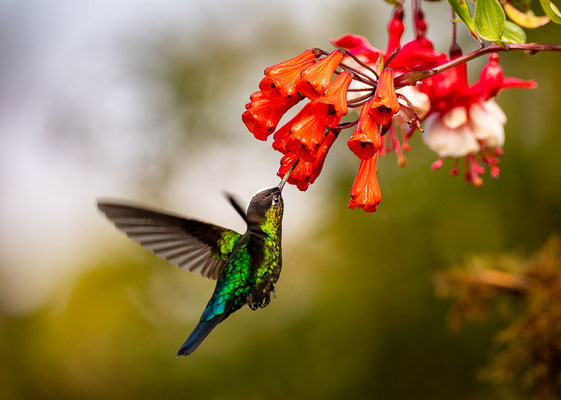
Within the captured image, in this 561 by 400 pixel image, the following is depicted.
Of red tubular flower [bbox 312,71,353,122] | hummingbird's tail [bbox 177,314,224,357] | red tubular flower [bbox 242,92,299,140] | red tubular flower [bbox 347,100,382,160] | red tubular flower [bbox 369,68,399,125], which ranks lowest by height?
hummingbird's tail [bbox 177,314,224,357]

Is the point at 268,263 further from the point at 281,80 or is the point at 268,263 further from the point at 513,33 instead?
the point at 513,33

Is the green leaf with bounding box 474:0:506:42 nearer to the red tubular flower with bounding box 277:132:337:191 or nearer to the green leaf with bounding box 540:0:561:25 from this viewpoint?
the green leaf with bounding box 540:0:561:25

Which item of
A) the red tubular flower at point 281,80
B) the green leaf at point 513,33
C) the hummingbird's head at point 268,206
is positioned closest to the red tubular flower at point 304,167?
the red tubular flower at point 281,80

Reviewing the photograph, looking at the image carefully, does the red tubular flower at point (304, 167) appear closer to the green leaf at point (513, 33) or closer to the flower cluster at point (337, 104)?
the flower cluster at point (337, 104)

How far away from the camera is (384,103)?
1000mm

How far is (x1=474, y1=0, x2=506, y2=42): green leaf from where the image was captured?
1106 millimetres

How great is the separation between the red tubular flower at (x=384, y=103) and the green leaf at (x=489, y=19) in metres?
0.21

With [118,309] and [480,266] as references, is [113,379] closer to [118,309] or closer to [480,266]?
[118,309]

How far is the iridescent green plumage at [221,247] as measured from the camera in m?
1.38

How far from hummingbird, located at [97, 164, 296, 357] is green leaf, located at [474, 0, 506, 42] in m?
0.47

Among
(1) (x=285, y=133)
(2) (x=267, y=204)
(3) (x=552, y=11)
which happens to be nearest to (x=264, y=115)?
(1) (x=285, y=133)

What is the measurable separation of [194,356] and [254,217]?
4.69m

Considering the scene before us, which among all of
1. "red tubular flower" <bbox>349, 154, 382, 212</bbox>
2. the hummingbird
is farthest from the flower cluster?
the hummingbird

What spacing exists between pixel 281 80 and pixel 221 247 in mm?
685
